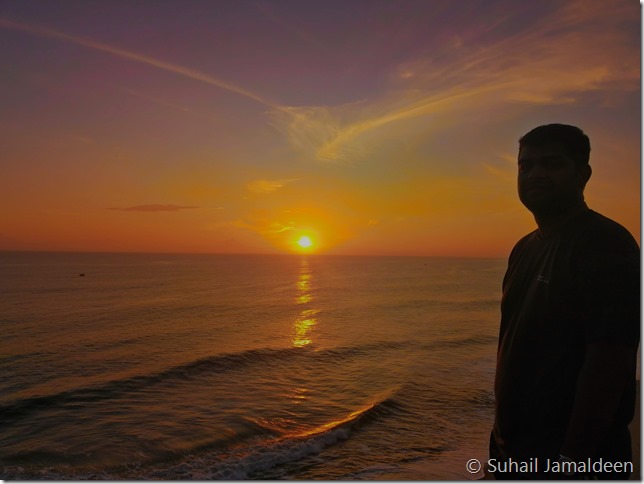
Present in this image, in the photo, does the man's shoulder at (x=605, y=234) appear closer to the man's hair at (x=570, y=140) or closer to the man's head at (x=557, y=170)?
the man's head at (x=557, y=170)

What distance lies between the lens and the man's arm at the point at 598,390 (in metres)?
1.97

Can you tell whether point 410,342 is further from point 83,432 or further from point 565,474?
point 565,474

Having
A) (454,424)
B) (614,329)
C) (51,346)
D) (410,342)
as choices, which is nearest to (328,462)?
(454,424)

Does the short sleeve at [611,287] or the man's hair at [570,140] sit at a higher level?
the man's hair at [570,140]

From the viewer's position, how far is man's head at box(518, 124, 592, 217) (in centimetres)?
245

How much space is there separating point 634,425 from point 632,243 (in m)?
8.24

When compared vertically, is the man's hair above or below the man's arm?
above

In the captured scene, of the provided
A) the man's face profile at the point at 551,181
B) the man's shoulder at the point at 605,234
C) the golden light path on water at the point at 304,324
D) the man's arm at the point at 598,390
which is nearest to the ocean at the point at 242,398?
the golden light path on water at the point at 304,324

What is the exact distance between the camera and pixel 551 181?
2467 millimetres

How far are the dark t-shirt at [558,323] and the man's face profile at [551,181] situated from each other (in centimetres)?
16

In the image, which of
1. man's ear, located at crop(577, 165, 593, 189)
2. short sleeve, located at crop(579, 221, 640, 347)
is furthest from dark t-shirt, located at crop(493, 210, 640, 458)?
man's ear, located at crop(577, 165, 593, 189)

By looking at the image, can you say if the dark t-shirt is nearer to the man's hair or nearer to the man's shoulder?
the man's shoulder

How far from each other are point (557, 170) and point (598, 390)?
3.92 ft

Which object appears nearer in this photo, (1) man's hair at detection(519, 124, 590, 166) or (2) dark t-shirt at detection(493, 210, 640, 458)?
(2) dark t-shirt at detection(493, 210, 640, 458)
